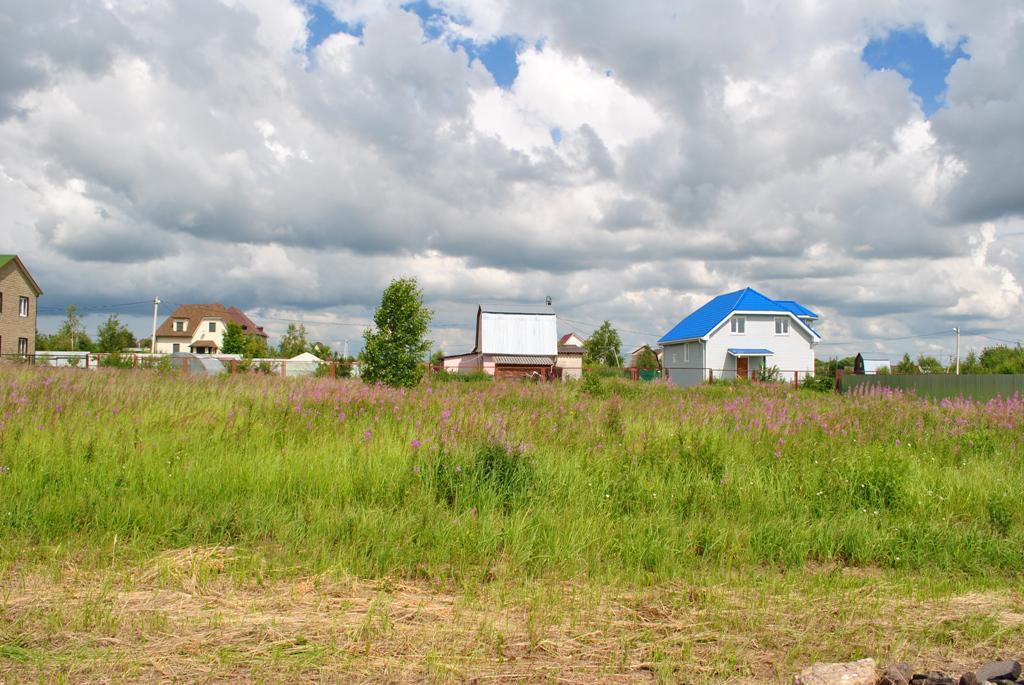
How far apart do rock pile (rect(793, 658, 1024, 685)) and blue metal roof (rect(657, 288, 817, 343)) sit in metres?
44.5

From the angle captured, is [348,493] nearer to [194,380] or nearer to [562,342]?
[194,380]

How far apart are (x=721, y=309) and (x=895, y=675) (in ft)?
157

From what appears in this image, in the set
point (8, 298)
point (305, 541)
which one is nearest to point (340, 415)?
point (305, 541)

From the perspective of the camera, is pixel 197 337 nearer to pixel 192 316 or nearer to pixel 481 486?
pixel 192 316

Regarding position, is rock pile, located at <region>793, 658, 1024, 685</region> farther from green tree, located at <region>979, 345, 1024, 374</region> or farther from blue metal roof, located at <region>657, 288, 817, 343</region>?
blue metal roof, located at <region>657, 288, 817, 343</region>

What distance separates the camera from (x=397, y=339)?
1672 cm

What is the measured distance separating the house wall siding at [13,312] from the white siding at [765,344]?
45574 mm

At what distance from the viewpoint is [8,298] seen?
49781mm

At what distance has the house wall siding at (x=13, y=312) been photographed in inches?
1928

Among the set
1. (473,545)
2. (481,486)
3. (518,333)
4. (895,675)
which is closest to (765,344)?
(518,333)

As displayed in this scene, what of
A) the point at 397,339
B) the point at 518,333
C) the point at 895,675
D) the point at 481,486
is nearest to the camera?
the point at 895,675

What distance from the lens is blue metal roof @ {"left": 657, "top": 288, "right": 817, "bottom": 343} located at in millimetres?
47438

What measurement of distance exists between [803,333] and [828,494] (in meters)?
43.5

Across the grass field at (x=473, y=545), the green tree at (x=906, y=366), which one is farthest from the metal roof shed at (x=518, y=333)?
the grass field at (x=473, y=545)
